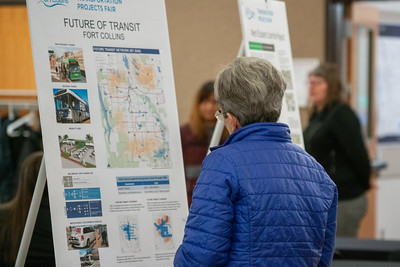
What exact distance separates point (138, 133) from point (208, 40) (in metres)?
2.95

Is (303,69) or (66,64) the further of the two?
(303,69)

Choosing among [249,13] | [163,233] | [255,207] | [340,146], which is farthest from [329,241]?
[340,146]

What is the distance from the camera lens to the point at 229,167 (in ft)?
5.17

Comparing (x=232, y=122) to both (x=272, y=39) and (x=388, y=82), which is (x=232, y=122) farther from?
(x=388, y=82)

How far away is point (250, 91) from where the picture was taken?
5.41 feet

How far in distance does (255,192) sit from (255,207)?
41mm

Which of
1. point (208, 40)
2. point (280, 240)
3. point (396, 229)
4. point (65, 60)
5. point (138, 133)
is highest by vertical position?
point (208, 40)

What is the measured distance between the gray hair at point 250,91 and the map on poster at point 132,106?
56cm

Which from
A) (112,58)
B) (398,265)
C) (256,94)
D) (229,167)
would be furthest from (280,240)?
(398,265)

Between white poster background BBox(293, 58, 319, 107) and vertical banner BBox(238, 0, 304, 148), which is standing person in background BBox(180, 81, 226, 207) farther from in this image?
white poster background BBox(293, 58, 319, 107)

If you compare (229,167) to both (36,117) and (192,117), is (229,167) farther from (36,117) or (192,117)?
(36,117)

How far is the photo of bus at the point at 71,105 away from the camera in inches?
79.5

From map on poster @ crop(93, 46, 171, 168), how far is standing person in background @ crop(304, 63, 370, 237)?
68.2 inches

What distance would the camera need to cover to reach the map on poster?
2121 mm
